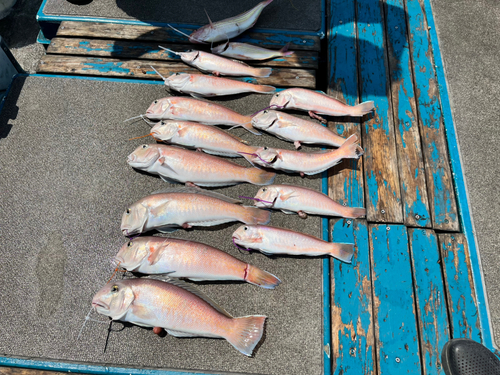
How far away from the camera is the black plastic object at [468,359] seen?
7.20 ft

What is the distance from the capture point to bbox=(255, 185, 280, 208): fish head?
2686 mm

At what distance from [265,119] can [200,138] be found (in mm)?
625

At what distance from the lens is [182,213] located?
2564 millimetres

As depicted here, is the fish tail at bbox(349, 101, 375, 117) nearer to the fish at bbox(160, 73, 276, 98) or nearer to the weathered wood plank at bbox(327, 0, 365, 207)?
the weathered wood plank at bbox(327, 0, 365, 207)

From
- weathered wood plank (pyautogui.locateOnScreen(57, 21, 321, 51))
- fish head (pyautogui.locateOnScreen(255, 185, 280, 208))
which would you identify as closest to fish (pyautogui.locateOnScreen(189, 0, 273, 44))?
weathered wood plank (pyautogui.locateOnScreen(57, 21, 321, 51))

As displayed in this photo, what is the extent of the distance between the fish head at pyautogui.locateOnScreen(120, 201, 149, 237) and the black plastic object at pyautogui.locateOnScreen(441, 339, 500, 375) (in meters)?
2.38

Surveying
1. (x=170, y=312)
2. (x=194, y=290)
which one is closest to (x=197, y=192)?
(x=194, y=290)

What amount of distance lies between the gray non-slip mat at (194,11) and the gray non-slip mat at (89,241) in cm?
104

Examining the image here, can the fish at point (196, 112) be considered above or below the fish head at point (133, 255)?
above

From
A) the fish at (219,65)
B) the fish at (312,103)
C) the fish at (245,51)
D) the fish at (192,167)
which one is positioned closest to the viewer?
the fish at (192,167)

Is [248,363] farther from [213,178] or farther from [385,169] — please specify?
[385,169]

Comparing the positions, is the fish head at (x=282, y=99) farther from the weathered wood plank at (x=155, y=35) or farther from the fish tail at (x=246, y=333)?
the fish tail at (x=246, y=333)

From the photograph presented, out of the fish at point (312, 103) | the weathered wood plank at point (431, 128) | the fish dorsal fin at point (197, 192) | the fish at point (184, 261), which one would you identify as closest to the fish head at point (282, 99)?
the fish at point (312, 103)

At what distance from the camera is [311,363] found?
7.48ft
